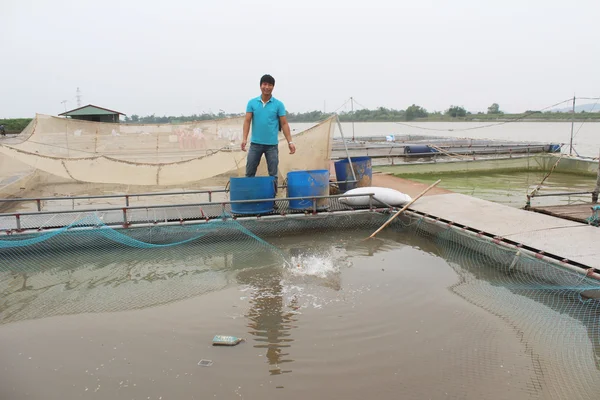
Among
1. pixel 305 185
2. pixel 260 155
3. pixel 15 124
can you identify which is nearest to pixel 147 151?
pixel 260 155

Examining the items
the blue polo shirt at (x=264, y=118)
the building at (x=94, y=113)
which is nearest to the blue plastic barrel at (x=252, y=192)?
the blue polo shirt at (x=264, y=118)

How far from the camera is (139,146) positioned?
6.99m

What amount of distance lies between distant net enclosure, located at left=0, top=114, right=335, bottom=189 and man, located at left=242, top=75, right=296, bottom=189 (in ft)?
1.73

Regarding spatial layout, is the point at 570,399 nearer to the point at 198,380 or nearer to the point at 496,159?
the point at 198,380

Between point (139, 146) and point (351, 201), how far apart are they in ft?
11.4

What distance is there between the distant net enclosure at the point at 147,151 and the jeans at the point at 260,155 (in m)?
0.44

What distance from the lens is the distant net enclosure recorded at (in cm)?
658

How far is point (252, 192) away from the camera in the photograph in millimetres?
5934

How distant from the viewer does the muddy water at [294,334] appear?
2.78 metres

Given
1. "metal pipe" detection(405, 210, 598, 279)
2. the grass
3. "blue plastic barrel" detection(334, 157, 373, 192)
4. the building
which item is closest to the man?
"blue plastic barrel" detection(334, 157, 373, 192)

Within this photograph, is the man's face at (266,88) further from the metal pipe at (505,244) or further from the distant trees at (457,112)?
the distant trees at (457,112)

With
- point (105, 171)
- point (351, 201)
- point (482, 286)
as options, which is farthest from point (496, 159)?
point (105, 171)

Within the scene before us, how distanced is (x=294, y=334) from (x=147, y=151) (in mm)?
4678

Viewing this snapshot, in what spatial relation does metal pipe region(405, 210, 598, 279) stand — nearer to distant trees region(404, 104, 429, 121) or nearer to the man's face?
the man's face
